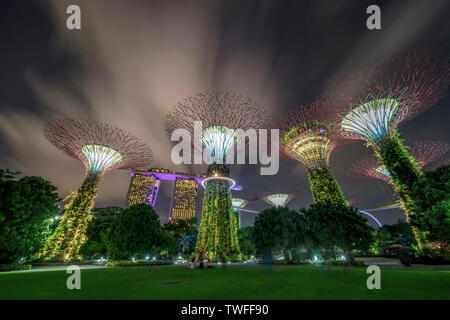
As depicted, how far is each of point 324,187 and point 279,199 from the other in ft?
108

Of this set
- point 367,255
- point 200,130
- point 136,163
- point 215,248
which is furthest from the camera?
point 367,255

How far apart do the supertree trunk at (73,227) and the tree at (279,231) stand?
116 feet

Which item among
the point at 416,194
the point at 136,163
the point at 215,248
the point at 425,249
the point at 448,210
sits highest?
the point at 136,163

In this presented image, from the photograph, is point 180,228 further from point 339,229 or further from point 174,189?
point 174,189

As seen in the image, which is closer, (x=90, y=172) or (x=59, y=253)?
(x=59, y=253)

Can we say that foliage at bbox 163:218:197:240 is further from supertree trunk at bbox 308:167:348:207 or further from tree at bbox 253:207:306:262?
supertree trunk at bbox 308:167:348:207

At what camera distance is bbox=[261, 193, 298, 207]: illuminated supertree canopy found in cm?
6438

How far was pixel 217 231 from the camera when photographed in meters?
28.9

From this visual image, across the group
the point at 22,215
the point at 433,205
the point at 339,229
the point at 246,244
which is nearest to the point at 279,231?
the point at 339,229
